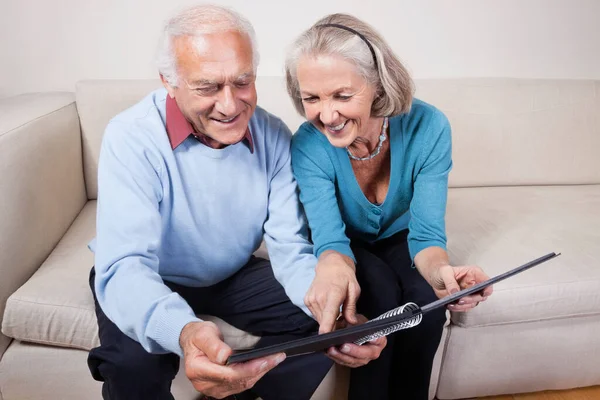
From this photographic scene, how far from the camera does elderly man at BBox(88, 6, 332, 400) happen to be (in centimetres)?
108

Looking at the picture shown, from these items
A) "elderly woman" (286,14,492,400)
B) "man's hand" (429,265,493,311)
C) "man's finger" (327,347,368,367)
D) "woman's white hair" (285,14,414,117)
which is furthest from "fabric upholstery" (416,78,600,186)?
"man's finger" (327,347,368,367)

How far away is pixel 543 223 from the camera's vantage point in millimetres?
1804

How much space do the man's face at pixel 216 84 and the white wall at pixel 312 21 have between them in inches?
31.2

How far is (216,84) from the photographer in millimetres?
1139

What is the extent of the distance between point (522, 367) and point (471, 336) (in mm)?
216

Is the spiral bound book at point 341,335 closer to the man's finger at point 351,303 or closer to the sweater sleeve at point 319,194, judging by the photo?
the man's finger at point 351,303

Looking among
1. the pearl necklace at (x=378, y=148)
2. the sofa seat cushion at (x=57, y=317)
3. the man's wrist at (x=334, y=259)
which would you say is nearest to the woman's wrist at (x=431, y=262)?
the man's wrist at (x=334, y=259)

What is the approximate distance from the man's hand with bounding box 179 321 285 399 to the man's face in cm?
42

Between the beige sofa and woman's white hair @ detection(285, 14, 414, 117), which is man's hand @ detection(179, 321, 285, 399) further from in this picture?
woman's white hair @ detection(285, 14, 414, 117)

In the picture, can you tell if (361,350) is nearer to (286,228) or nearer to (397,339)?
(397,339)

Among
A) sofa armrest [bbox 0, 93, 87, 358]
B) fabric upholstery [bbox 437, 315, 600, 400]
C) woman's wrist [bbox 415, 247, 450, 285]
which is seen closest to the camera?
woman's wrist [bbox 415, 247, 450, 285]

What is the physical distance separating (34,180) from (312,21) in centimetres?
113

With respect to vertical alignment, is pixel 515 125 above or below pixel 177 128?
below

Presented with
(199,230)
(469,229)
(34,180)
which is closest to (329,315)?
(199,230)
